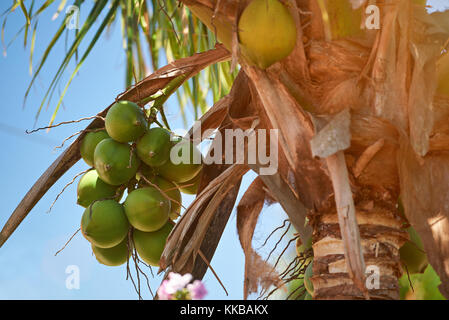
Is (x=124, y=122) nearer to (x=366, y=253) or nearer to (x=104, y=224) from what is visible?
(x=104, y=224)

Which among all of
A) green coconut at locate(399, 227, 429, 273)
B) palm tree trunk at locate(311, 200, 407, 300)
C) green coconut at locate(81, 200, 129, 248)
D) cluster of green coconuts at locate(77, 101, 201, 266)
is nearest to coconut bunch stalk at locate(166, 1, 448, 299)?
palm tree trunk at locate(311, 200, 407, 300)

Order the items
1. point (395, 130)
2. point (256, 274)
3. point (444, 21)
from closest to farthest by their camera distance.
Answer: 1. point (395, 130)
2. point (444, 21)
3. point (256, 274)

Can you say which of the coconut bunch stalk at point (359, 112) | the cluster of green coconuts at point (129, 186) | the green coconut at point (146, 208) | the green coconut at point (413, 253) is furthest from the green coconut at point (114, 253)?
the green coconut at point (413, 253)

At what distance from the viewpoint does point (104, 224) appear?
6.76 feet

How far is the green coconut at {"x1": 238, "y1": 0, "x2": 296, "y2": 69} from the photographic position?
171 cm

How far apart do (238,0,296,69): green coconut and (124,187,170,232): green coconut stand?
609 millimetres

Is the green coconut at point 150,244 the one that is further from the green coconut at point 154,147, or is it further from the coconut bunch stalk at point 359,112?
the coconut bunch stalk at point 359,112

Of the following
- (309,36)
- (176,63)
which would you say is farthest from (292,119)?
(176,63)

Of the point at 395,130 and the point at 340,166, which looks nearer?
the point at 340,166

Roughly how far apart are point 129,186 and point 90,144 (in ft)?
0.72

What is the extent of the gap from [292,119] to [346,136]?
0.19 meters

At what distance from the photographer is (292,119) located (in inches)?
70.1

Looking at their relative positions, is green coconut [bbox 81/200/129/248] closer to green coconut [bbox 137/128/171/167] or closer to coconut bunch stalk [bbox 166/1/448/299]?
green coconut [bbox 137/128/171/167]
